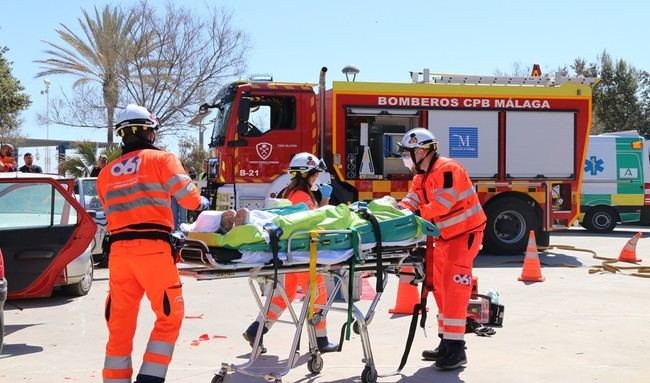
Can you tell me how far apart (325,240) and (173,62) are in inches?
881

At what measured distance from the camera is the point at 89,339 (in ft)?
24.7

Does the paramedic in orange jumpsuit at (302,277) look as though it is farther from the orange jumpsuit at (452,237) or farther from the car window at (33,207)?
the car window at (33,207)

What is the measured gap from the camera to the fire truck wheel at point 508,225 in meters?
14.5

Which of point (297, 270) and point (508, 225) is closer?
point (297, 270)

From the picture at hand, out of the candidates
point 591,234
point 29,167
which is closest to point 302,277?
point 29,167

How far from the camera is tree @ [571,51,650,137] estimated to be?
132 feet

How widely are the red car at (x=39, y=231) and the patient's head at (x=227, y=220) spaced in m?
3.47

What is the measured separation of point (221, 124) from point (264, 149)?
0.98 meters

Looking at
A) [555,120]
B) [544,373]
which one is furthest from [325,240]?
[555,120]

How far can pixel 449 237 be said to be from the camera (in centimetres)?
637

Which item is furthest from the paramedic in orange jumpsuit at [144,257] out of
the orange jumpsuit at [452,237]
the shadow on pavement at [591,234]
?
the shadow on pavement at [591,234]

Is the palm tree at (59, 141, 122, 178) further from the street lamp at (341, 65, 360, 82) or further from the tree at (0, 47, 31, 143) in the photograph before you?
the street lamp at (341, 65, 360, 82)

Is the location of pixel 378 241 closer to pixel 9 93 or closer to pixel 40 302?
pixel 40 302

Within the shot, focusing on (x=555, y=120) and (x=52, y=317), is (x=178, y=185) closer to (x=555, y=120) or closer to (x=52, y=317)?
(x=52, y=317)
